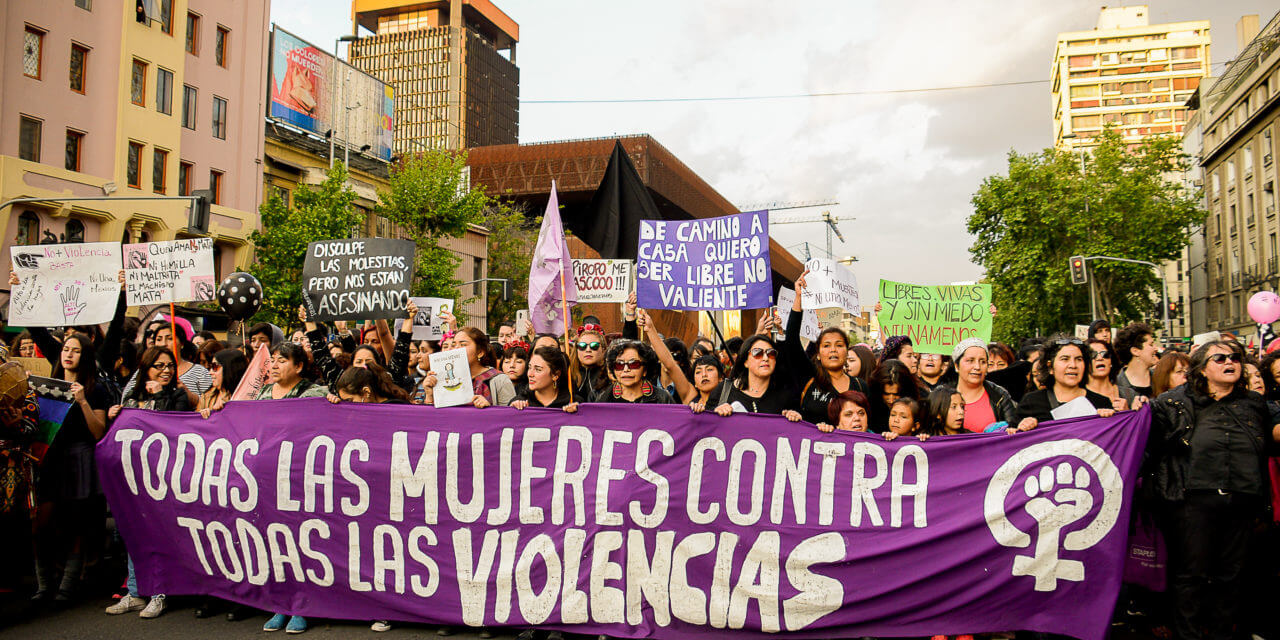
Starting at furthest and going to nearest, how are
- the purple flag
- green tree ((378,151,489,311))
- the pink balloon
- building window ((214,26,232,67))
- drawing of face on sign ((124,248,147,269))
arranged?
green tree ((378,151,489,311))
building window ((214,26,232,67))
the pink balloon
the purple flag
drawing of face on sign ((124,248,147,269))

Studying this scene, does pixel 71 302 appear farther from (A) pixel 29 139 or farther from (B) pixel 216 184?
(B) pixel 216 184

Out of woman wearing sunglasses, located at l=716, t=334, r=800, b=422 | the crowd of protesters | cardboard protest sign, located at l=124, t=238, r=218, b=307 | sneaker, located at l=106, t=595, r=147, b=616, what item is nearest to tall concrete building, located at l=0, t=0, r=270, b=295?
cardboard protest sign, located at l=124, t=238, r=218, b=307

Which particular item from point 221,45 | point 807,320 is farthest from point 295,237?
point 807,320

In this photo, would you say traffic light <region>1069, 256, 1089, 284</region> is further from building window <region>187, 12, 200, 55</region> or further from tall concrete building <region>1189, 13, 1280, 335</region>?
building window <region>187, 12, 200, 55</region>

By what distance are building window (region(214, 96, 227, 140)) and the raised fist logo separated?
31.6 m

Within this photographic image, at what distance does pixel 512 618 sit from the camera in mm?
5195

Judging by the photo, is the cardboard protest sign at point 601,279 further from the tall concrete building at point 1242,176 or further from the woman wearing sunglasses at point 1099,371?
the tall concrete building at point 1242,176

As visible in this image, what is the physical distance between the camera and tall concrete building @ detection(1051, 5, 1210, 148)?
95812 millimetres

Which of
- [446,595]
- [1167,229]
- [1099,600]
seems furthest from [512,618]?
[1167,229]

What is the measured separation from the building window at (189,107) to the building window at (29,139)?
570 centimetres

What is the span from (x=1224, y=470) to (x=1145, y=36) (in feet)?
370

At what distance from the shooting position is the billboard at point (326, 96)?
118ft

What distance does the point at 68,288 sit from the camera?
7945 mm

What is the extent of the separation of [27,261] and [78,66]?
2135cm
